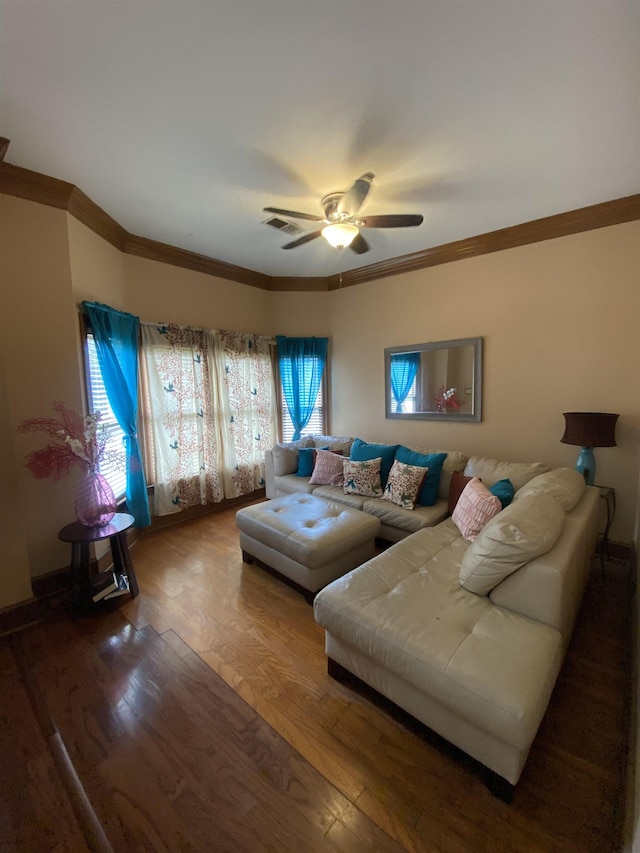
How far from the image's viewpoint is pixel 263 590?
2.47m

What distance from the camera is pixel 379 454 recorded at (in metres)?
3.27

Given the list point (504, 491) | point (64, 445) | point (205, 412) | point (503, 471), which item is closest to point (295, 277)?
point (205, 412)

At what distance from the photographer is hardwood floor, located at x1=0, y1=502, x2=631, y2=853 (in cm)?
115

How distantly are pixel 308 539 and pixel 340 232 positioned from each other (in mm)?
2085

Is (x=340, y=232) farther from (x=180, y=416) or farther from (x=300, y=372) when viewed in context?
(x=180, y=416)

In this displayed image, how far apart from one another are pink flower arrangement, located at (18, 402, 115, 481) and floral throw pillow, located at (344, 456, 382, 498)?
2057 millimetres

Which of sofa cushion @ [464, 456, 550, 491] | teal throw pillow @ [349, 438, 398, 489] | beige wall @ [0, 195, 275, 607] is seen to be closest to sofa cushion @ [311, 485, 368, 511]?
teal throw pillow @ [349, 438, 398, 489]

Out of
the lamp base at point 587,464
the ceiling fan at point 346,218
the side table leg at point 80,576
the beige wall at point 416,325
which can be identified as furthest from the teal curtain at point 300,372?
the lamp base at point 587,464

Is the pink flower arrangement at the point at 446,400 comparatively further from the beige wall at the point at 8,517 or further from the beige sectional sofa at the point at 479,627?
the beige wall at the point at 8,517

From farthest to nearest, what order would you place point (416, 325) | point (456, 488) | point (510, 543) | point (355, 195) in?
point (416, 325) < point (456, 488) < point (355, 195) < point (510, 543)

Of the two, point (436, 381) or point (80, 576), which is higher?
point (436, 381)

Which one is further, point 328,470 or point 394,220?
point 328,470

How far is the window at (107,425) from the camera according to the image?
103 inches

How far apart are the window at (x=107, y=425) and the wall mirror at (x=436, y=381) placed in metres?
2.85
